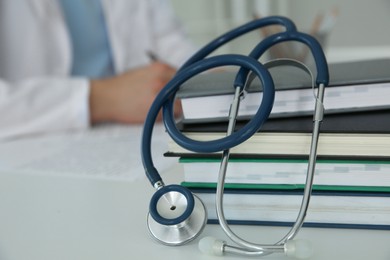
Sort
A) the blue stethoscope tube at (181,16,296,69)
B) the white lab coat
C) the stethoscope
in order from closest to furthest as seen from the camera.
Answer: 1. the stethoscope
2. the blue stethoscope tube at (181,16,296,69)
3. the white lab coat

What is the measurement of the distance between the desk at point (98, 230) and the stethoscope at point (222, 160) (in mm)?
16

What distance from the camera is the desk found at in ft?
1.22

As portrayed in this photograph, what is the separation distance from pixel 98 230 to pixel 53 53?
2.70 ft

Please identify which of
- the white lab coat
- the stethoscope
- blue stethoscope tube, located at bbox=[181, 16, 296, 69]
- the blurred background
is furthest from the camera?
the blurred background

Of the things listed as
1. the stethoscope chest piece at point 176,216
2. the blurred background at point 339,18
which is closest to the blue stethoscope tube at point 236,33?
the stethoscope chest piece at point 176,216

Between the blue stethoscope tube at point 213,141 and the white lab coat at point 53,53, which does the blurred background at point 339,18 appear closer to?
the white lab coat at point 53,53

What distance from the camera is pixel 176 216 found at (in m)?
0.38

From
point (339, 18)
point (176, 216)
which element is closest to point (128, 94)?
point (176, 216)

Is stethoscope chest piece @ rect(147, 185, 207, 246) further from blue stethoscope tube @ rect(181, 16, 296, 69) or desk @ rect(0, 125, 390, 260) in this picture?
blue stethoscope tube @ rect(181, 16, 296, 69)

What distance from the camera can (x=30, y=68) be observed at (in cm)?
115

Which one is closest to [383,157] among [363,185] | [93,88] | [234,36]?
[363,185]

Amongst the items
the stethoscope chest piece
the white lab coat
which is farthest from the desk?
the white lab coat

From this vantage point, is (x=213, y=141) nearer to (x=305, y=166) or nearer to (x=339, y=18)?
(x=305, y=166)

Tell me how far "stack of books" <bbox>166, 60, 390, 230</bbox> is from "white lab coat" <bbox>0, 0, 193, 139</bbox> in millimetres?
542
